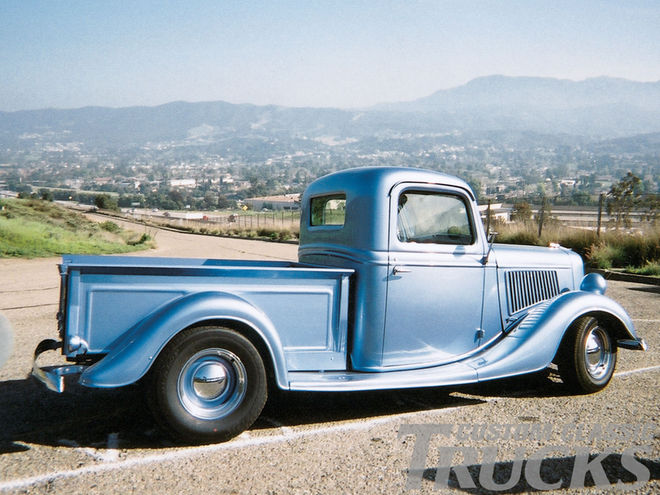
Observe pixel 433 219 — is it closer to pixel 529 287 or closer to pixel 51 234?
pixel 529 287

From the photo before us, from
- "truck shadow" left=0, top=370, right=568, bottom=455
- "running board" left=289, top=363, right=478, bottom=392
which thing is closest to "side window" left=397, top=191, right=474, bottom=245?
"running board" left=289, top=363, right=478, bottom=392

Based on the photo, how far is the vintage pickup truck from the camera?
12.7 feet

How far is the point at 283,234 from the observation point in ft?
107

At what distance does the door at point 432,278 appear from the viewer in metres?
4.72

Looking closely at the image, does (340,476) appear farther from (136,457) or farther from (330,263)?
(330,263)

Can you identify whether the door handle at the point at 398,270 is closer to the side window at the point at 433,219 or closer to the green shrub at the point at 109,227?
the side window at the point at 433,219

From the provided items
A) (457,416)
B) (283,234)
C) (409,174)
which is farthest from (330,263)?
(283,234)

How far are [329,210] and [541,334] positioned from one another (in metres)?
2.11

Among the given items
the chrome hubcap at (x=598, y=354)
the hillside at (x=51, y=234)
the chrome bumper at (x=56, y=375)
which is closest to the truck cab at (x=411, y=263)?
the chrome hubcap at (x=598, y=354)

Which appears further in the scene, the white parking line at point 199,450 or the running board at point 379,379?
the running board at point 379,379

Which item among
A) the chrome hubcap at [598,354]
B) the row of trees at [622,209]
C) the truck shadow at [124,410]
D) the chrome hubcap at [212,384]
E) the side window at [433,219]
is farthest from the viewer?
the row of trees at [622,209]

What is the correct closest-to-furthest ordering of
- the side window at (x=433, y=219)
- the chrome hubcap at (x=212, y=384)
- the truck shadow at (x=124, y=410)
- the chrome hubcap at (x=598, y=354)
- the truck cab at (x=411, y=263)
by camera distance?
the chrome hubcap at (x=212, y=384) → the truck shadow at (x=124, y=410) → the truck cab at (x=411, y=263) → the side window at (x=433, y=219) → the chrome hubcap at (x=598, y=354)

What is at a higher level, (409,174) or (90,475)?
(409,174)

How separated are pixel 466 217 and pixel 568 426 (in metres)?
1.86
